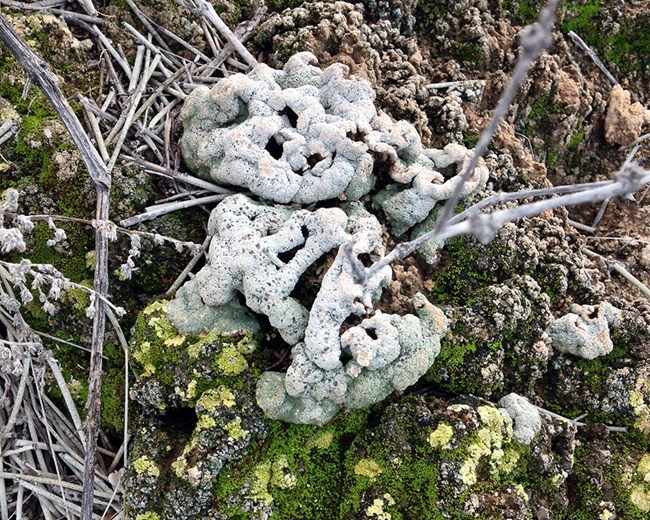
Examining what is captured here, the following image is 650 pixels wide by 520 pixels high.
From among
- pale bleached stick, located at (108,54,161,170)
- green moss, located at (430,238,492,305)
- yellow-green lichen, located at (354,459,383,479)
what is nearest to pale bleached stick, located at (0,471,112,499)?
yellow-green lichen, located at (354,459,383,479)

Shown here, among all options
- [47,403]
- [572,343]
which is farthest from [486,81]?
[47,403]

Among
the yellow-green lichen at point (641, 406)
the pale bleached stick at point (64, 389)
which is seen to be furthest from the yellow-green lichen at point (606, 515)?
the pale bleached stick at point (64, 389)

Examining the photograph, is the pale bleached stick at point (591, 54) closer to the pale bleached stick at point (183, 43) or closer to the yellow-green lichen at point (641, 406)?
the yellow-green lichen at point (641, 406)

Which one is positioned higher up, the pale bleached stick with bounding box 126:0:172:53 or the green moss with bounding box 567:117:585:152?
the pale bleached stick with bounding box 126:0:172:53

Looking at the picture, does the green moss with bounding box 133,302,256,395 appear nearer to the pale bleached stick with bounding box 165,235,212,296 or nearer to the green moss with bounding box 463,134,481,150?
the pale bleached stick with bounding box 165,235,212,296

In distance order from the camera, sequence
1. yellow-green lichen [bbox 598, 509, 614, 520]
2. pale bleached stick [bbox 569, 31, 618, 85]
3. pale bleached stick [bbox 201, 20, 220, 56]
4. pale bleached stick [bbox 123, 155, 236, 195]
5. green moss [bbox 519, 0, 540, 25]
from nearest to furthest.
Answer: yellow-green lichen [bbox 598, 509, 614, 520], pale bleached stick [bbox 123, 155, 236, 195], pale bleached stick [bbox 201, 20, 220, 56], green moss [bbox 519, 0, 540, 25], pale bleached stick [bbox 569, 31, 618, 85]

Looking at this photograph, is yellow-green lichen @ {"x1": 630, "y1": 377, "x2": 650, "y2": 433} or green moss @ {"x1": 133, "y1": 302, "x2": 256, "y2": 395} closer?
green moss @ {"x1": 133, "y1": 302, "x2": 256, "y2": 395}
